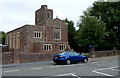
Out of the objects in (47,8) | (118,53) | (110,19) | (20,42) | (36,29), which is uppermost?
(47,8)

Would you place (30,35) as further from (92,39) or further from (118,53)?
(118,53)

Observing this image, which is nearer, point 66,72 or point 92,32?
point 66,72

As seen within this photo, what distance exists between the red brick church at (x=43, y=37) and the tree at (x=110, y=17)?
A: 1002cm

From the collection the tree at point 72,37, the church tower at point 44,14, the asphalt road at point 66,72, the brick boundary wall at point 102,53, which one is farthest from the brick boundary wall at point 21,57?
the tree at point 72,37

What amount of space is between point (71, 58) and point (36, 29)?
1808 centimetres

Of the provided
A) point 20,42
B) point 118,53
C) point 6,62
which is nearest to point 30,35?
point 20,42

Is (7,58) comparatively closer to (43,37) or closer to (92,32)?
(43,37)

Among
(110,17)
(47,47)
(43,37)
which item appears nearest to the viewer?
(47,47)

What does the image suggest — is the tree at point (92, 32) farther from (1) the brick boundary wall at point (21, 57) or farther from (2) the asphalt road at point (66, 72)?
(2) the asphalt road at point (66, 72)

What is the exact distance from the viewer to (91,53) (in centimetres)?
2989

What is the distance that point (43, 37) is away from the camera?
117 ft

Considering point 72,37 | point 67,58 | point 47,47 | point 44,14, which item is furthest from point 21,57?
point 72,37

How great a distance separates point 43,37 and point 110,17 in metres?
17.0

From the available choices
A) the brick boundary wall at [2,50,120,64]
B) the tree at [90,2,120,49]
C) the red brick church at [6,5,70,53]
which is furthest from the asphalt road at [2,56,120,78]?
the tree at [90,2,120,49]
